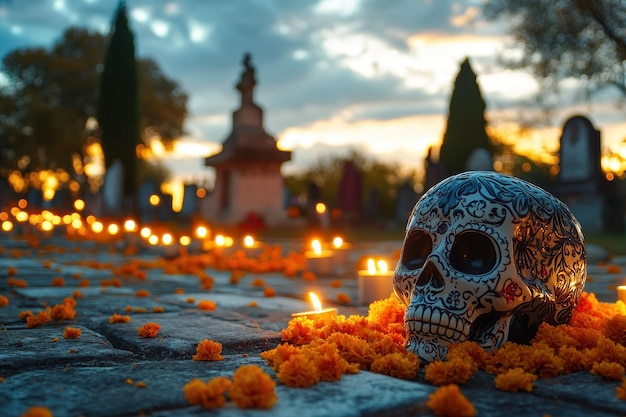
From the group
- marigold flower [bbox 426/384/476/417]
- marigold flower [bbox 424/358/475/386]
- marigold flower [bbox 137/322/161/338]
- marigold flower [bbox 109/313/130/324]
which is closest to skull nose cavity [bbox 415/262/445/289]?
marigold flower [bbox 424/358/475/386]

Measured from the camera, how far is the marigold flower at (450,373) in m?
2.12

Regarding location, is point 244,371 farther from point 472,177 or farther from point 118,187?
point 118,187

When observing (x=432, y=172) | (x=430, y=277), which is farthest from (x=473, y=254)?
(x=432, y=172)

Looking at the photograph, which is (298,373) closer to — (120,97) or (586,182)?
(586,182)

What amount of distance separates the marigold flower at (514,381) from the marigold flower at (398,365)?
0.31m

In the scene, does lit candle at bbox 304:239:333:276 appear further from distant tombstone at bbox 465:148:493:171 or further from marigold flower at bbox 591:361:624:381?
distant tombstone at bbox 465:148:493:171

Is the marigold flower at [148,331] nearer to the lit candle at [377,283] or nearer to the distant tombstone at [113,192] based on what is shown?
the lit candle at [377,283]

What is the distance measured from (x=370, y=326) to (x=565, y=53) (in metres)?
21.3

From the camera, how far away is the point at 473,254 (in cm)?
A: 265

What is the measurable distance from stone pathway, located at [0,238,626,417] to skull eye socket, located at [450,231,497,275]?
1.70 feet

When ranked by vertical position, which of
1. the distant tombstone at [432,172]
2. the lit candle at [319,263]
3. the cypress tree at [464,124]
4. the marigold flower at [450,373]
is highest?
the cypress tree at [464,124]

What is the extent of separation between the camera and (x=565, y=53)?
21.5 meters

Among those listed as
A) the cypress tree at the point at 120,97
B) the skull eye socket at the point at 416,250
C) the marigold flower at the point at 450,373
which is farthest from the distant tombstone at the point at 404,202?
the marigold flower at the point at 450,373

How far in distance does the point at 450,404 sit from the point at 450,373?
0.38m
